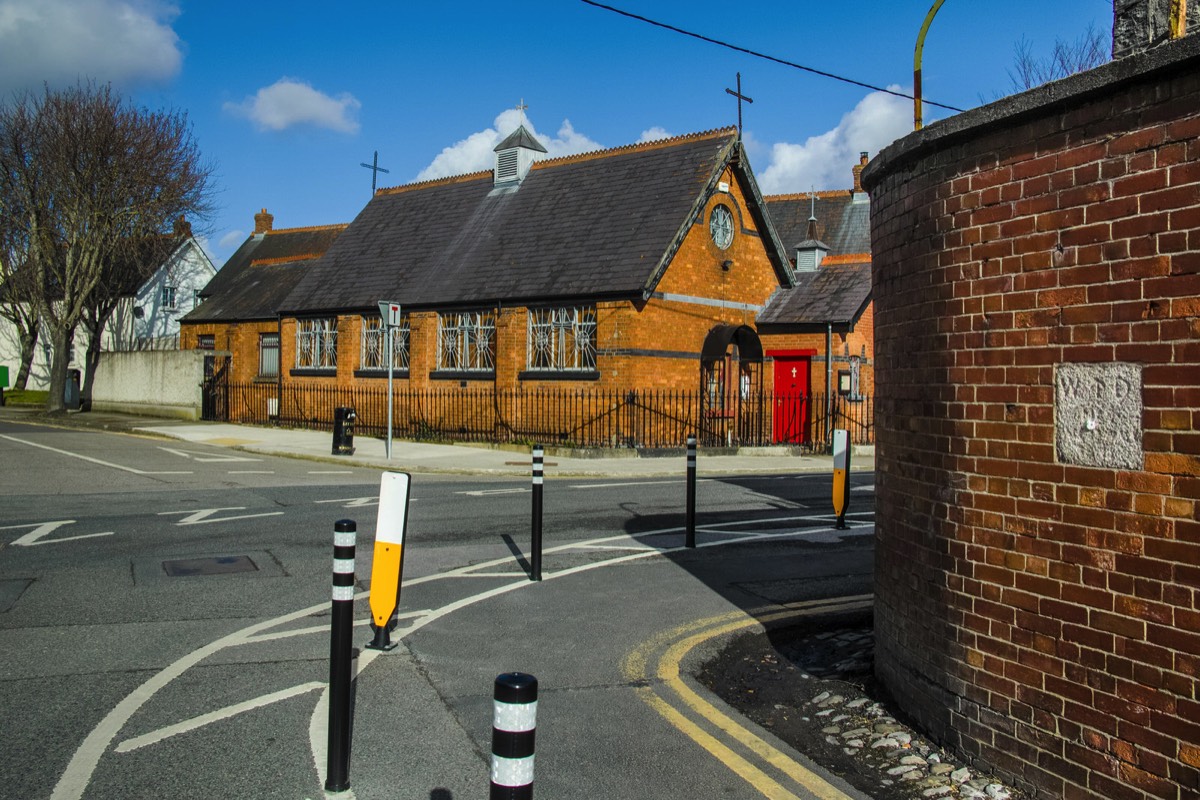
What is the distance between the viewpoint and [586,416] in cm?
2419

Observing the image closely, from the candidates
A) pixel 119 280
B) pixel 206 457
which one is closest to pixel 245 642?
pixel 206 457

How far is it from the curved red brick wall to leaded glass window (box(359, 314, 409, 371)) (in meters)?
25.0

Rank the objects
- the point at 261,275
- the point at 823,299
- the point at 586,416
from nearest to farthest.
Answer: the point at 586,416, the point at 823,299, the point at 261,275

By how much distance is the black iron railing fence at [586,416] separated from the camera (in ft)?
78.6

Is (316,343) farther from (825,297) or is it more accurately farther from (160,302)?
(160,302)

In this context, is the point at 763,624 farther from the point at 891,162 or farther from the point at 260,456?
the point at 260,456

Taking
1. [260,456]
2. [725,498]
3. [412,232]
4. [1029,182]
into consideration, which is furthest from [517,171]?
[1029,182]

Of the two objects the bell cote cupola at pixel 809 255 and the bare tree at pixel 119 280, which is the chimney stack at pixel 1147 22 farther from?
the bare tree at pixel 119 280

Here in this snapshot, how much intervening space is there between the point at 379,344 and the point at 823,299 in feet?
43.0

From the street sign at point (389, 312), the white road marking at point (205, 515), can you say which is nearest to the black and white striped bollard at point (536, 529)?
the white road marking at point (205, 515)

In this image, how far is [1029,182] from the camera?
4301mm

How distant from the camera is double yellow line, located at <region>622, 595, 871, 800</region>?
4453 mm

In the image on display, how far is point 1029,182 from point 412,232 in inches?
1130

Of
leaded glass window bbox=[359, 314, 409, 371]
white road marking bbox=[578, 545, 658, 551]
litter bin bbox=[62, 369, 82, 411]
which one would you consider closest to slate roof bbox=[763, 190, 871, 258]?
leaded glass window bbox=[359, 314, 409, 371]
